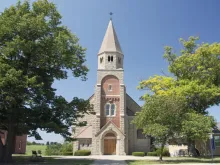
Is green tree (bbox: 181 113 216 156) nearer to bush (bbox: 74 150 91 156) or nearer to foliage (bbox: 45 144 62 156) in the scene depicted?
bush (bbox: 74 150 91 156)

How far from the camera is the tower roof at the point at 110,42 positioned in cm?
4794

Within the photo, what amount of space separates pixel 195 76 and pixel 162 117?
1299 cm


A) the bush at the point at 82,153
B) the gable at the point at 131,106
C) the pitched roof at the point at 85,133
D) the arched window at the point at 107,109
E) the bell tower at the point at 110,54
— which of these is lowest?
the bush at the point at 82,153

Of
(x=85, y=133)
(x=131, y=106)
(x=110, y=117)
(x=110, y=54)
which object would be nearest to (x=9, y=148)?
(x=85, y=133)

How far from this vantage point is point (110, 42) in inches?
1925

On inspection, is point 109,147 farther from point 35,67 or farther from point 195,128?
point 35,67

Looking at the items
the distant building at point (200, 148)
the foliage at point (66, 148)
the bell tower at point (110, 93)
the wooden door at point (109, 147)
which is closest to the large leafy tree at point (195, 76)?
the distant building at point (200, 148)

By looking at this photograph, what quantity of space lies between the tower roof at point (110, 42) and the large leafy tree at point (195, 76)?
40.2 ft

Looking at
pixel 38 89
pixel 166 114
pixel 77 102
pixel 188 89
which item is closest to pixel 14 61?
pixel 38 89

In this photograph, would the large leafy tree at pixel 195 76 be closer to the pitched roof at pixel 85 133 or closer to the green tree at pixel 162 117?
the green tree at pixel 162 117

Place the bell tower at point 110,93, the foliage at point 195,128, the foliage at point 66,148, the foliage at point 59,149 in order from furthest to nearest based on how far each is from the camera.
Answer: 1. the foliage at point 66,148
2. the foliage at point 59,149
3. the bell tower at point 110,93
4. the foliage at point 195,128

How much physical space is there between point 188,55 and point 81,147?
22.6 m

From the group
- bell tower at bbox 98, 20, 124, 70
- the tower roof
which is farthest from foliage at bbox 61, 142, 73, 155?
the tower roof

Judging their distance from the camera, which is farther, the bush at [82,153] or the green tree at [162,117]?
the bush at [82,153]
